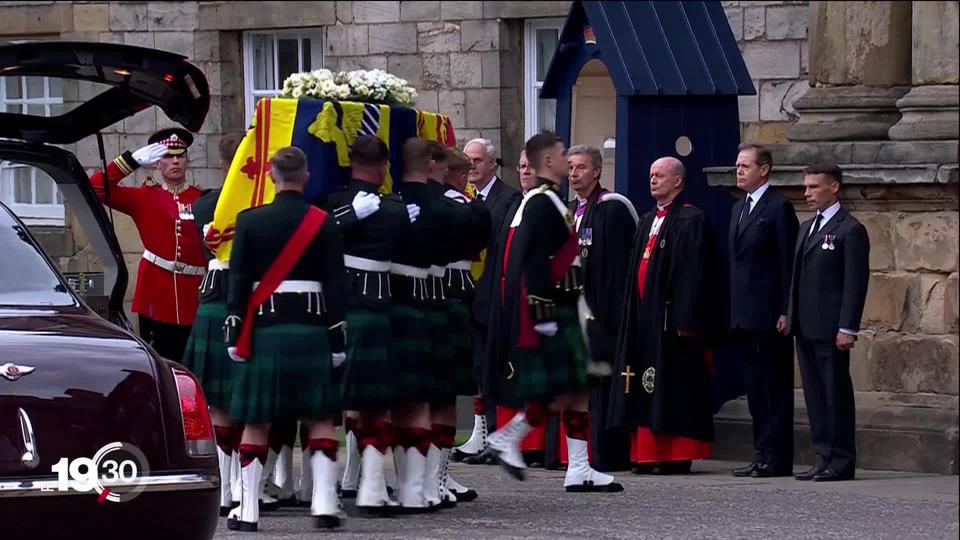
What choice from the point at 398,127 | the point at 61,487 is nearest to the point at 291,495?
the point at 398,127

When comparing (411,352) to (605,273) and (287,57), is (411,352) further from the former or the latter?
(287,57)

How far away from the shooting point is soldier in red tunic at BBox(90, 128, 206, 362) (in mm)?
12055

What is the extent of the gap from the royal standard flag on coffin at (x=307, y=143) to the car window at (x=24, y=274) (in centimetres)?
162

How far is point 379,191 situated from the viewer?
10930 millimetres

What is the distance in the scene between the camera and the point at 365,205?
410 inches

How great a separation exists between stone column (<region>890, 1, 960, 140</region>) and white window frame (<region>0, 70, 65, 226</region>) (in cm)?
1157

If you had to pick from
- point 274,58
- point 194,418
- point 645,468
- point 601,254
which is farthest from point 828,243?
point 274,58

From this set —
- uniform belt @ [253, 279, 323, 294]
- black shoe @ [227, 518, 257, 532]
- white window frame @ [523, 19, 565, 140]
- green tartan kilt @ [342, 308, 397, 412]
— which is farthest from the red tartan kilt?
white window frame @ [523, 19, 565, 140]

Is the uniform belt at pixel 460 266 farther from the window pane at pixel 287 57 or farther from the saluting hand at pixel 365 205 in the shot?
the window pane at pixel 287 57

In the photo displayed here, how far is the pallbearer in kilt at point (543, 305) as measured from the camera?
10.9 m

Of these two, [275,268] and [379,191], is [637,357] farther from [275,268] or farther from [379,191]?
→ [275,268]

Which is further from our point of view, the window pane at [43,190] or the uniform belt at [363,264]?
the window pane at [43,190]

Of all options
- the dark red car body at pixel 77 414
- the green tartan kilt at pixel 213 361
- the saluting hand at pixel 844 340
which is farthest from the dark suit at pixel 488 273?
the dark red car body at pixel 77 414

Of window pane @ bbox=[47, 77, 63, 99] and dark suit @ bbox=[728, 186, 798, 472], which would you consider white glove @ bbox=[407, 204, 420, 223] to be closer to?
dark suit @ bbox=[728, 186, 798, 472]
